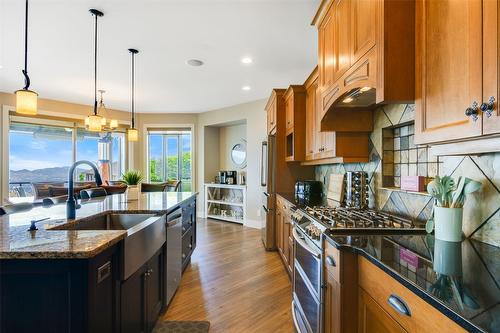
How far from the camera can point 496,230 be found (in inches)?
47.1

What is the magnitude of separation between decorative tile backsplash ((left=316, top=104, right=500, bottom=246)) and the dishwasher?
5.79ft

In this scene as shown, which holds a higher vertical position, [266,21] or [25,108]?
[266,21]

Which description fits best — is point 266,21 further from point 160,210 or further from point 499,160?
point 499,160

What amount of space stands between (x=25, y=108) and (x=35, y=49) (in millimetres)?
1459

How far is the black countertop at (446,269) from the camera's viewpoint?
67 centimetres

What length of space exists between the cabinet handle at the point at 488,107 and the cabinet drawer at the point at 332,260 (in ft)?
2.60

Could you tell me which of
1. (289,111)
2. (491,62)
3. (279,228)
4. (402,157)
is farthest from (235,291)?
(491,62)

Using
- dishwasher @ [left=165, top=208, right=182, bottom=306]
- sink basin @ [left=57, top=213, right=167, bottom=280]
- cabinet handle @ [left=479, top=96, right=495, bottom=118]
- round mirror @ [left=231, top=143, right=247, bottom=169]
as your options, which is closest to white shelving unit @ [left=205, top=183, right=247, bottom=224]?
round mirror @ [left=231, top=143, right=247, bottom=169]

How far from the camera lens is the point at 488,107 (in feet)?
2.87

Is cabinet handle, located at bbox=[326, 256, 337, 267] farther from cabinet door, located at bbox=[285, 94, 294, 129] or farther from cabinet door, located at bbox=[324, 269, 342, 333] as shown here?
cabinet door, located at bbox=[285, 94, 294, 129]

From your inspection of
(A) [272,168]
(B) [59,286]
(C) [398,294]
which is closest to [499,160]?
(C) [398,294]

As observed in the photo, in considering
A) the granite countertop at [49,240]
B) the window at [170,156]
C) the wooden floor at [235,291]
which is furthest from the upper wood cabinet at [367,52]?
the window at [170,156]

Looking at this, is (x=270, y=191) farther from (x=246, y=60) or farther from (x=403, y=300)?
(x=403, y=300)

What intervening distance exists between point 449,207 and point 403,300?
573mm
